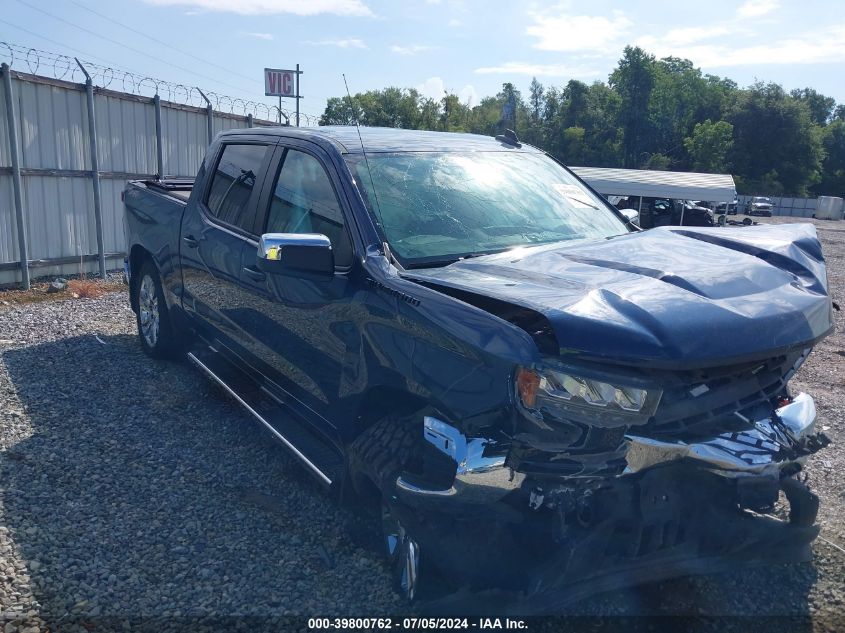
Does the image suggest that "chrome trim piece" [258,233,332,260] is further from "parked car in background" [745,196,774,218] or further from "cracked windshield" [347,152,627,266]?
"parked car in background" [745,196,774,218]

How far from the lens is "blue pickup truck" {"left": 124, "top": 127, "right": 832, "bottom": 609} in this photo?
7.82ft

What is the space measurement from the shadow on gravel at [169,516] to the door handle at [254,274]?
3.77 ft

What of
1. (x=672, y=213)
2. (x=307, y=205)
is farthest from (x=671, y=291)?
(x=672, y=213)

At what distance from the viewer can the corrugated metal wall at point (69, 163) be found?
9.34 metres

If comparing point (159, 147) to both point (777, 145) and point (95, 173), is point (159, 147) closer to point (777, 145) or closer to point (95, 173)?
point (95, 173)

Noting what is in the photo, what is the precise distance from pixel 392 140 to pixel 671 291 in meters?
2.08

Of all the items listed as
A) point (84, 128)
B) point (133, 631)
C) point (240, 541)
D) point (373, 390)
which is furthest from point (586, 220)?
point (84, 128)

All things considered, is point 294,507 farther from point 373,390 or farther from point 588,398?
point 588,398

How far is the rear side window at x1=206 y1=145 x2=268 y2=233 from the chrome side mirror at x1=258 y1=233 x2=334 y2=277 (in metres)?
1.10

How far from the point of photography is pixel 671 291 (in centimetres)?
261

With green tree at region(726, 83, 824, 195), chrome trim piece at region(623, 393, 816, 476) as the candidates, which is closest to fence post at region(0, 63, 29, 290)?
chrome trim piece at region(623, 393, 816, 476)

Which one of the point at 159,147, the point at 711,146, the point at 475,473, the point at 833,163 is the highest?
the point at 711,146

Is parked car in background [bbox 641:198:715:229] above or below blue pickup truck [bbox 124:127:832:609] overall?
below

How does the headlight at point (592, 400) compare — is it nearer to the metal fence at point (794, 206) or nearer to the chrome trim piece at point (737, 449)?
the chrome trim piece at point (737, 449)
